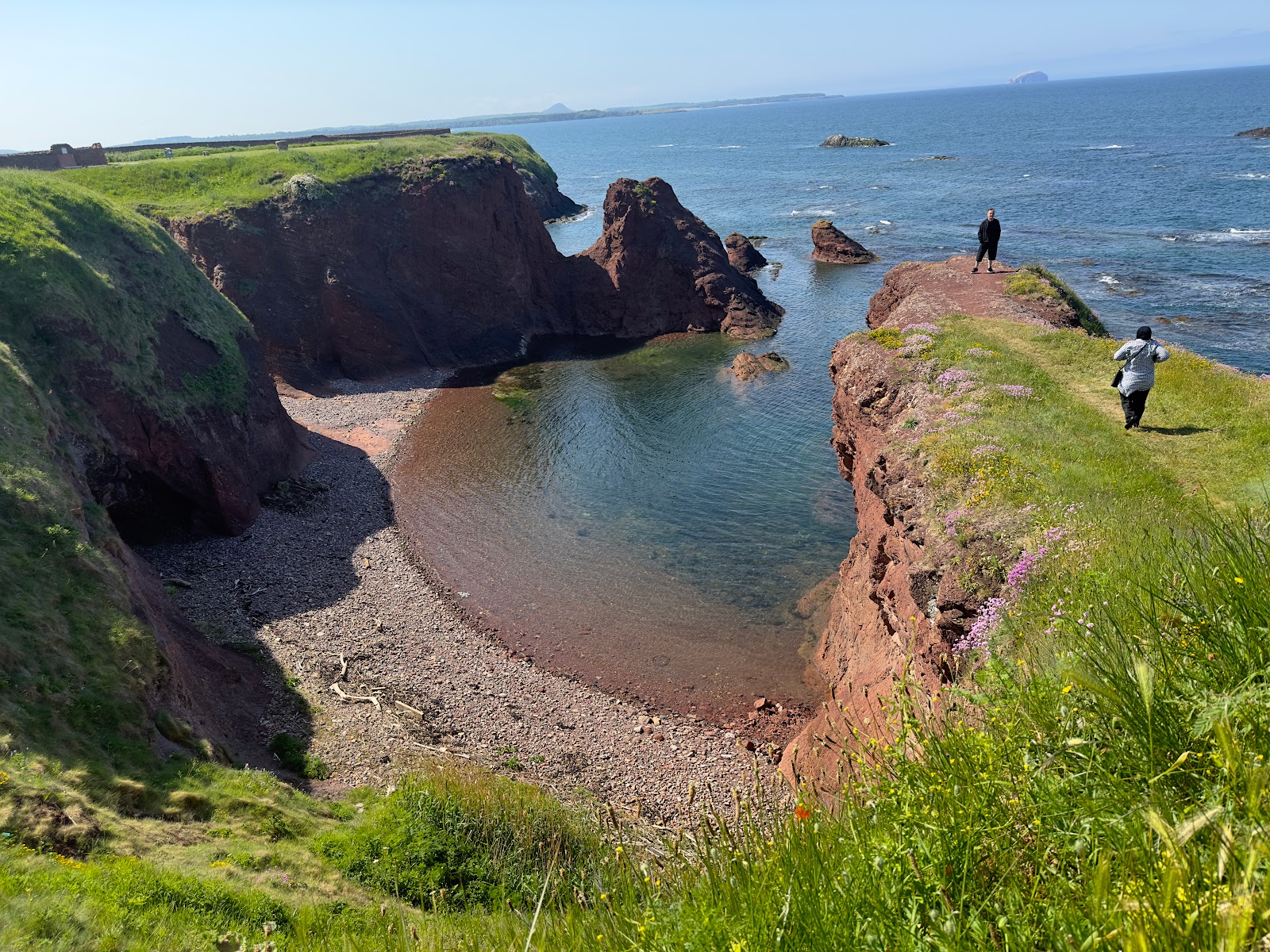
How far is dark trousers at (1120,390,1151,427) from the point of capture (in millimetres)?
16703

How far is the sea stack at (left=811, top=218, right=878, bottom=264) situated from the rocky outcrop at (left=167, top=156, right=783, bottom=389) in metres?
16.6

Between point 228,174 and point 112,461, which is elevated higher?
point 228,174

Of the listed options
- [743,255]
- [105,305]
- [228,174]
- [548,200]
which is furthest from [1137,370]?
[548,200]

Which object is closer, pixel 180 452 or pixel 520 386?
pixel 180 452

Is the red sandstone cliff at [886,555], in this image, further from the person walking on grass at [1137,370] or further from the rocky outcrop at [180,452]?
the rocky outcrop at [180,452]

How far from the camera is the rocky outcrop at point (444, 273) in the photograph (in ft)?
150

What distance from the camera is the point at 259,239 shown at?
4597cm

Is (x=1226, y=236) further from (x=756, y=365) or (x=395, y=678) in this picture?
(x=395, y=678)

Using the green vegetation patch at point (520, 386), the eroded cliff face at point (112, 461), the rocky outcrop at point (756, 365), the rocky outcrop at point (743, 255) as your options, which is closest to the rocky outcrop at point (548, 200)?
the rocky outcrop at point (743, 255)

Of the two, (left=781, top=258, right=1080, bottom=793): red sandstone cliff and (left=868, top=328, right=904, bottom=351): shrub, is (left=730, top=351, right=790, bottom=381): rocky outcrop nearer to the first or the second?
(left=781, top=258, right=1080, bottom=793): red sandstone cliff

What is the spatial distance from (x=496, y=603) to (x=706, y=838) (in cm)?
2229

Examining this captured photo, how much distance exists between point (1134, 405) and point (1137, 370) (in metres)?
0.93

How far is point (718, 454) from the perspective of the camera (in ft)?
118

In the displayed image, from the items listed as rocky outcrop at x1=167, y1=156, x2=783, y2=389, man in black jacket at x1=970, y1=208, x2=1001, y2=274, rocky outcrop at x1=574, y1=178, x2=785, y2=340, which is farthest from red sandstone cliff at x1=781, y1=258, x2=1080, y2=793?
rocky outcrop at x1=167, y1=156, x2=783, y2=389
